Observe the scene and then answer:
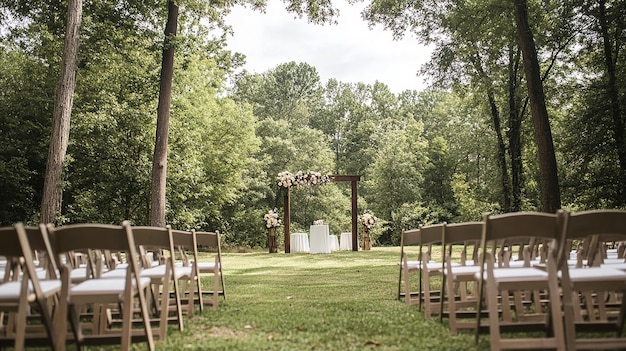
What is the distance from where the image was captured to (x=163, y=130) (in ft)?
39.1

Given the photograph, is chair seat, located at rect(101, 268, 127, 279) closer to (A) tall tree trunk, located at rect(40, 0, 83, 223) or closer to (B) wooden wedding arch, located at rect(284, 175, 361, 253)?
(A) tall tree trunk, located at rect(40, 0, 83, 223)

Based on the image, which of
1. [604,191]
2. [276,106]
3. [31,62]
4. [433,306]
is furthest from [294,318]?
[276,106]

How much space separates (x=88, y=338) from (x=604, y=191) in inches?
490

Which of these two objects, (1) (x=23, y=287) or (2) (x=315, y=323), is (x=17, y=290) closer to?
(1) (x=23, y=287)

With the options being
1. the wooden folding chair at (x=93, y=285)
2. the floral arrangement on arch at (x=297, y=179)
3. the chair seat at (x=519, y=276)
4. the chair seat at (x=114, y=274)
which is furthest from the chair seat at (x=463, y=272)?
the floral arrangement on arch at (x=297, y=179)

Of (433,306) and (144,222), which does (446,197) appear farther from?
(433,306)

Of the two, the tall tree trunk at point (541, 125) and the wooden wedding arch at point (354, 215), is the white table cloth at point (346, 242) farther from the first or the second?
the tall tree trunk at point (541, 125)

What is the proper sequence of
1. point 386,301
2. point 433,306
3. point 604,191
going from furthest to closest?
point 604,191 → point 386,301 → point 433,306

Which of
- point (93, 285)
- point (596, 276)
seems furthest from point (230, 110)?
point (596, 276)

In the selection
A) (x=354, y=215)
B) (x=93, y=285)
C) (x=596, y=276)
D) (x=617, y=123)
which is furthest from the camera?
(x=354, y=215)

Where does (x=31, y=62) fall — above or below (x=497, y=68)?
above

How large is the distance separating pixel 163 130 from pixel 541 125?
25.7 feet

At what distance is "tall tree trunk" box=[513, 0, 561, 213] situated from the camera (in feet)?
32.4

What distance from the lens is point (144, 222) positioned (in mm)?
17781
